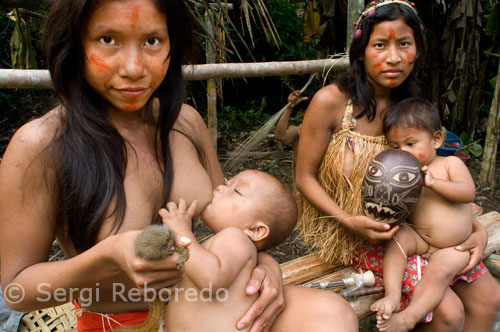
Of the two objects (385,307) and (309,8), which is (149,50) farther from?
(309,8)

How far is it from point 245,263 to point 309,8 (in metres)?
4.64

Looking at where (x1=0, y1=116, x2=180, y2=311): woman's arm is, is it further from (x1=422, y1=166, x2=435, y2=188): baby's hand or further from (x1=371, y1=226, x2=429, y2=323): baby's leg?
(x1=422, y1=166, x2=435, y2=188): baby's hand

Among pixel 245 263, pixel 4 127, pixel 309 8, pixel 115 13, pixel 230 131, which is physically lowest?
pixel 230 131

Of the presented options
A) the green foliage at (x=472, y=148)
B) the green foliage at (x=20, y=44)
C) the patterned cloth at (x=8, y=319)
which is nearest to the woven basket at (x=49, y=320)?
the patterned cloth at (x=8, y=319)

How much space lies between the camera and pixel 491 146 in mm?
5023

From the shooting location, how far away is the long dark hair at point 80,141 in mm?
1435

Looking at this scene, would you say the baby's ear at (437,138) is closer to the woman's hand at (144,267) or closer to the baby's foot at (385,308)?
the baby's foot at (385,308)

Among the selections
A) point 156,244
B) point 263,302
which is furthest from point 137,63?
point 263,302

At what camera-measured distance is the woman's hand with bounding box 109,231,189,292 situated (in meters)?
1.12

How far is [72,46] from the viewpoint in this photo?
1.44 meters

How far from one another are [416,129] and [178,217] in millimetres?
1381

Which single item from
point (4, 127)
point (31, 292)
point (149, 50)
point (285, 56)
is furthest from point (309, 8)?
point (31, 292)
